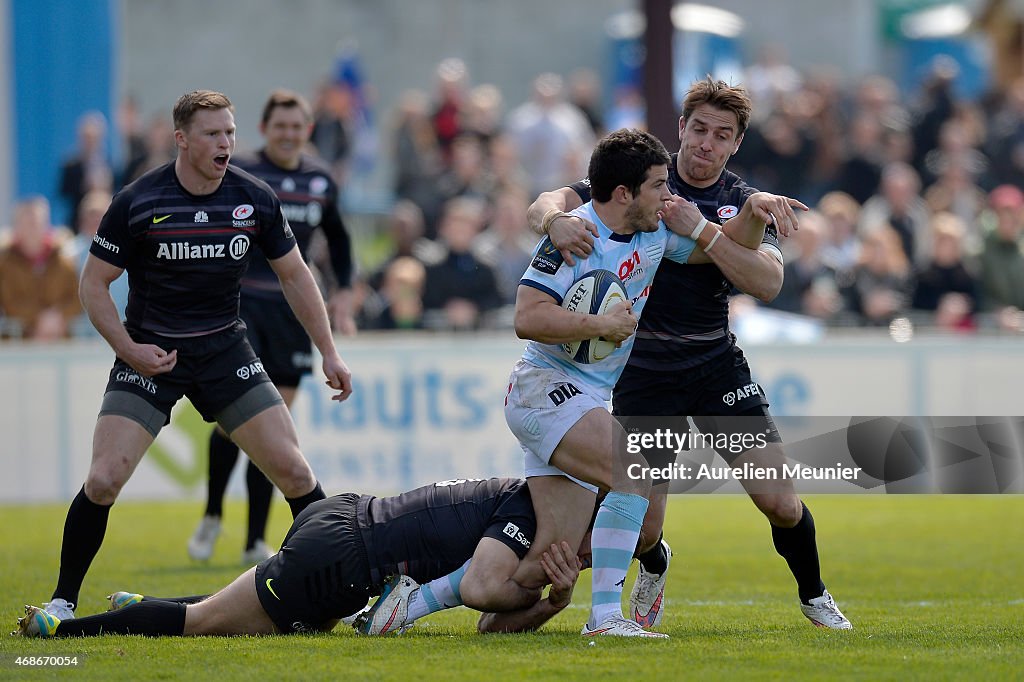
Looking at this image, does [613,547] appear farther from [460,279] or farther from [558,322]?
[460,279]

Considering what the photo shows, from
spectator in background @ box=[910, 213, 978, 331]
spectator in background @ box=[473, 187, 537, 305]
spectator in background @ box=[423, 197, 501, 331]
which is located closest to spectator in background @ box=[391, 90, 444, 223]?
spectator in background @ box=[473, 187, 537, 305]

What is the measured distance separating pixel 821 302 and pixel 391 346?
4.27 m

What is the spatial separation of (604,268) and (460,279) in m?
8.25

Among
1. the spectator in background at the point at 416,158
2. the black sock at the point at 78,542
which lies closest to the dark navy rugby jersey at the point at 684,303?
the black sock at the point at 78,542

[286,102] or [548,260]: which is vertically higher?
[286,102]

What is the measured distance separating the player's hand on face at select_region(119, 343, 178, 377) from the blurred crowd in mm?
6747

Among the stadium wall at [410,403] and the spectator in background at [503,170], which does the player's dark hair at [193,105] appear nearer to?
the stadium wall at [410,403]

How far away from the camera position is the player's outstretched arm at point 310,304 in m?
7.84

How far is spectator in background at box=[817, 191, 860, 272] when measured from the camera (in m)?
15.7

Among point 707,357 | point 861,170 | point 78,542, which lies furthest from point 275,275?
point 861,170

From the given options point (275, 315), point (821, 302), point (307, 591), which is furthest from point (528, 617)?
point (821, 302)

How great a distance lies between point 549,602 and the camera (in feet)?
22.8

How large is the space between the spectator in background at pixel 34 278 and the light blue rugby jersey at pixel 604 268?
8267 millimetres

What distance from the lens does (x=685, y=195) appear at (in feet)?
24.1
